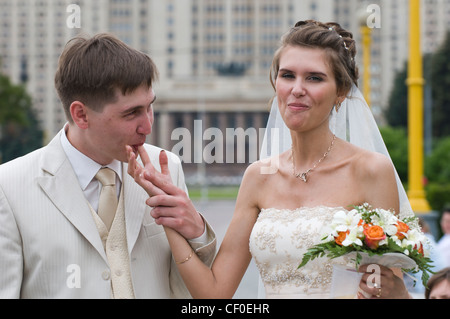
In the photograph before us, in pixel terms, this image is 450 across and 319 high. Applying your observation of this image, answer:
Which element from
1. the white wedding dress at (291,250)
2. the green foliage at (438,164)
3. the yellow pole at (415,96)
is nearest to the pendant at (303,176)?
the white wedding dress at (291,250)

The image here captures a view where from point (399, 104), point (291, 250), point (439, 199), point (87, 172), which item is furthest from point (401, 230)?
point (399, 104)

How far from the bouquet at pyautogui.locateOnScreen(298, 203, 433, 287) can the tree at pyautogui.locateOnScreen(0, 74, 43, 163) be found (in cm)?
4418

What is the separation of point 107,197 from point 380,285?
121cm

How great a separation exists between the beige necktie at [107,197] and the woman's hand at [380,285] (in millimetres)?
1090

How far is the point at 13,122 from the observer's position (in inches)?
1839

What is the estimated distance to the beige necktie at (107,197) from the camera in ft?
9.29

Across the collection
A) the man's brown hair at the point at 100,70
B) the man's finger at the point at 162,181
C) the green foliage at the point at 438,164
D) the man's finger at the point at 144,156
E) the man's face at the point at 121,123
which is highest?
the man's brown hair at the point at 100,70

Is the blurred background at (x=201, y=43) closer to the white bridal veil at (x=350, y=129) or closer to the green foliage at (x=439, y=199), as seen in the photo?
the green foliage at (x=439, y=199)

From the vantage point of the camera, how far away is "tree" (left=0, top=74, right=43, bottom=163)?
150ft

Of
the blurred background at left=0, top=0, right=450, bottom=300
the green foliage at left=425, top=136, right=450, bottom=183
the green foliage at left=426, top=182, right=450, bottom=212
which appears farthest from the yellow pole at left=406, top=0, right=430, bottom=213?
the blurred background at left=0, top=0, right=450, bottom=300

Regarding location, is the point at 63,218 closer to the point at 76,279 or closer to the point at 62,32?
the point at 76,279

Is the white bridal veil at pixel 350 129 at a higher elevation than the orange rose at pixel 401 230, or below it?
higher

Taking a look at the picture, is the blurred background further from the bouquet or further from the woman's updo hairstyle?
the bouquet
